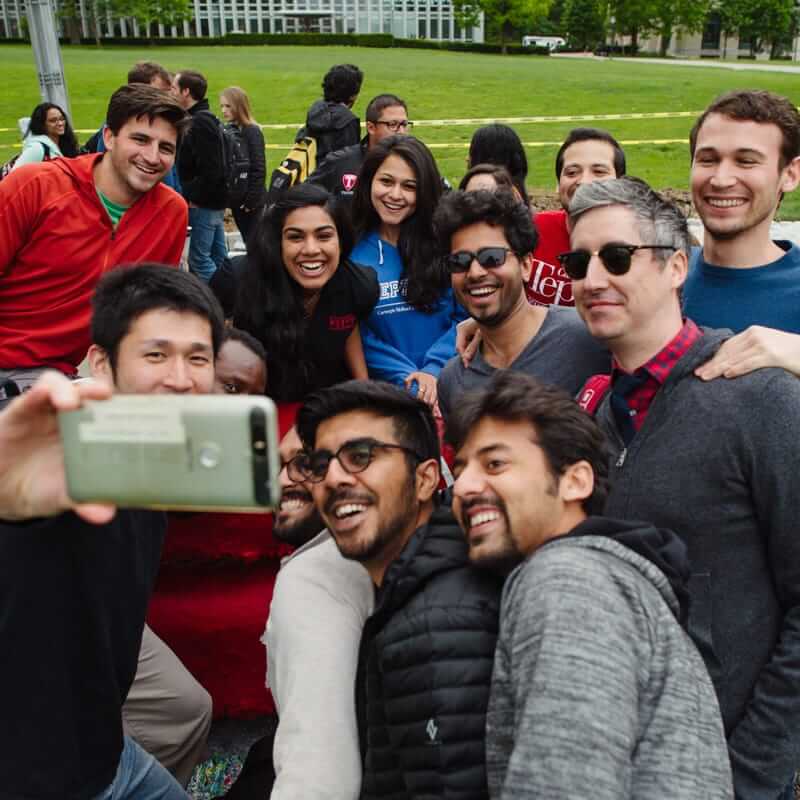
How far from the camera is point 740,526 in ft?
7.41

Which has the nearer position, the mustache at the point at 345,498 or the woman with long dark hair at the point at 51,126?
the mustache at the point at 345,498

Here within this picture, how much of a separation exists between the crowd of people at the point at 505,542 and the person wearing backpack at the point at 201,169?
17.1ft

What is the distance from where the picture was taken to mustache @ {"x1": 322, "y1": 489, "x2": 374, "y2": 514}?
2.51 metres

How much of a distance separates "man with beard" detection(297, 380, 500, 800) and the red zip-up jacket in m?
1.99

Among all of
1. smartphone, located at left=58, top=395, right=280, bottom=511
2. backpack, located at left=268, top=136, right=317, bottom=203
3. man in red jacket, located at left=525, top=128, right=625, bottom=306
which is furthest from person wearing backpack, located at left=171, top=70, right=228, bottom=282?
smartphone, located at left=58, top=395, right=280, bottom=511

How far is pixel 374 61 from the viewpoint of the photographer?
43594 millimetres

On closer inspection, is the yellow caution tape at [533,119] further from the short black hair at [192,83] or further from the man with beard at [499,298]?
the man with beard at [499,298]

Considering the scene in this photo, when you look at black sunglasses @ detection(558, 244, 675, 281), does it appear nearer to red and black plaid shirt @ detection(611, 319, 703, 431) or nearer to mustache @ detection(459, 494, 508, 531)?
red and black plaid shirt @ detection(611, 319, 703, 431)

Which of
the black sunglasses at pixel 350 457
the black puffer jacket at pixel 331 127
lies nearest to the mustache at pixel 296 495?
the black sunglasses at pixel 350 457

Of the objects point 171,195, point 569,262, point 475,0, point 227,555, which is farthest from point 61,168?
point 475,0

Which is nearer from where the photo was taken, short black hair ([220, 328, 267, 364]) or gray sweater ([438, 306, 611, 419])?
gray sweater ([438, 306, 611, 419])

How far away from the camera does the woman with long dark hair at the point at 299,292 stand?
4105mm

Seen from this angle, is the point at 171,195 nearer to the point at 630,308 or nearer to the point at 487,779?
the point at 630,308

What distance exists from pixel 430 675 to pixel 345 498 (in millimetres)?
701
